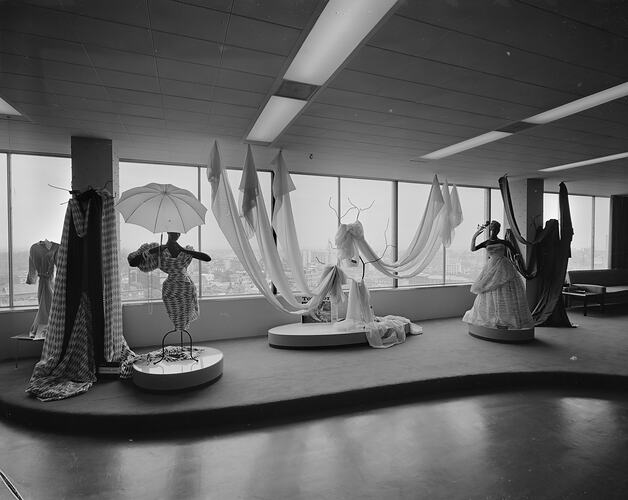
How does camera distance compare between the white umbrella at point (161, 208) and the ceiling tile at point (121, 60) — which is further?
the white umbrella at point (161, 208)

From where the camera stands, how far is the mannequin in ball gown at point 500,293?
5.24 m

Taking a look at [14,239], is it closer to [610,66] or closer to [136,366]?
[136,366]

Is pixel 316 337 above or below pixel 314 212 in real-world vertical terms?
below

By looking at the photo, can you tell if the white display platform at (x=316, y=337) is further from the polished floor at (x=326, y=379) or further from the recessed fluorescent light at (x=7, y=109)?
the recessed fluorescent light at (x=7, y=109)

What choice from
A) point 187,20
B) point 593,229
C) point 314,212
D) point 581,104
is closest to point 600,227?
point 593,229

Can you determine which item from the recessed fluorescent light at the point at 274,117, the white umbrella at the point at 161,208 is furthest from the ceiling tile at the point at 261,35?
the white umbrella at the point at 161,208

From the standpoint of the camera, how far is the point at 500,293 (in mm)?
Answer: 5293

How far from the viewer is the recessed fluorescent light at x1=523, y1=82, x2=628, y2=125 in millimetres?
3082

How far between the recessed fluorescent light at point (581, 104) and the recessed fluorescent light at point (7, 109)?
15.9ft

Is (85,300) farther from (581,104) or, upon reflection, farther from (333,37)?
(581,104)

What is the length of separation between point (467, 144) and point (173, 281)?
3864 millimetres

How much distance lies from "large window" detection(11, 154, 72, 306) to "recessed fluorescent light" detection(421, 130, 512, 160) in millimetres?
4851

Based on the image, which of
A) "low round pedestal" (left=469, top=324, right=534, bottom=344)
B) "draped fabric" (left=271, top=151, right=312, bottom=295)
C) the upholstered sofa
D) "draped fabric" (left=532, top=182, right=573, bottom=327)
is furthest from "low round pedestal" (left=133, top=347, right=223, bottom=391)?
the upholstered sofa

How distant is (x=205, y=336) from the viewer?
17.3 feet
